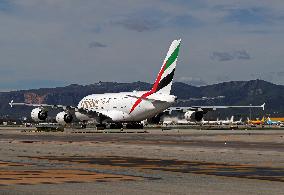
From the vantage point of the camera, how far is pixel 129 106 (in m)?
108

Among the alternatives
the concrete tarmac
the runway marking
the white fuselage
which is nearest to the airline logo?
the white fuselage

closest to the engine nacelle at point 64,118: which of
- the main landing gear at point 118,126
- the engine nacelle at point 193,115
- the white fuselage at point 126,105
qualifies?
the white fuselage at point 126,105

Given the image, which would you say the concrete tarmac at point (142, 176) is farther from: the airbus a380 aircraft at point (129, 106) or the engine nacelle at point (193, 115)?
the engine nacelle at point (193, 115)

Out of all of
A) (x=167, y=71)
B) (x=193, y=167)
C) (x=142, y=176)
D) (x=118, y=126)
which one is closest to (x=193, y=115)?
(x=118, y=126)

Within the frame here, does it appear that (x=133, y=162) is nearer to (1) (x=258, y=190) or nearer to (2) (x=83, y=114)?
(1) (x=258, y=190)

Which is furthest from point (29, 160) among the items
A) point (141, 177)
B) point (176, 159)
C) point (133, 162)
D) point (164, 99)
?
point (164, 99)

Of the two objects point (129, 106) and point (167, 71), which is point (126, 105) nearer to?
point (129, 106)

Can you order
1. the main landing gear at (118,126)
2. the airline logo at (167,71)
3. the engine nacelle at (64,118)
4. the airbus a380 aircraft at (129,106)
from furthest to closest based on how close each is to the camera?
the main landing gear at (118,126)
the engine nacelle at (64,118)
the airline logo at (167,71)
the airbus a380 aircraft at (129,106)

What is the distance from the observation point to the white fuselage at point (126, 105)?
10181 cm

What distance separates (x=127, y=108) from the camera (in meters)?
109

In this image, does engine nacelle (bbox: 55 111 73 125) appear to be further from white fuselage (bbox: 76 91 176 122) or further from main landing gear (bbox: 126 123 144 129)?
main landing gear (bbox: 126 123 144 129)

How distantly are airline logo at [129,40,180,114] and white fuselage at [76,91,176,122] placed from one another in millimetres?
1335

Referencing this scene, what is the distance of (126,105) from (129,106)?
970 millimetres

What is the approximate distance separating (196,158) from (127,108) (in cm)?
7262
